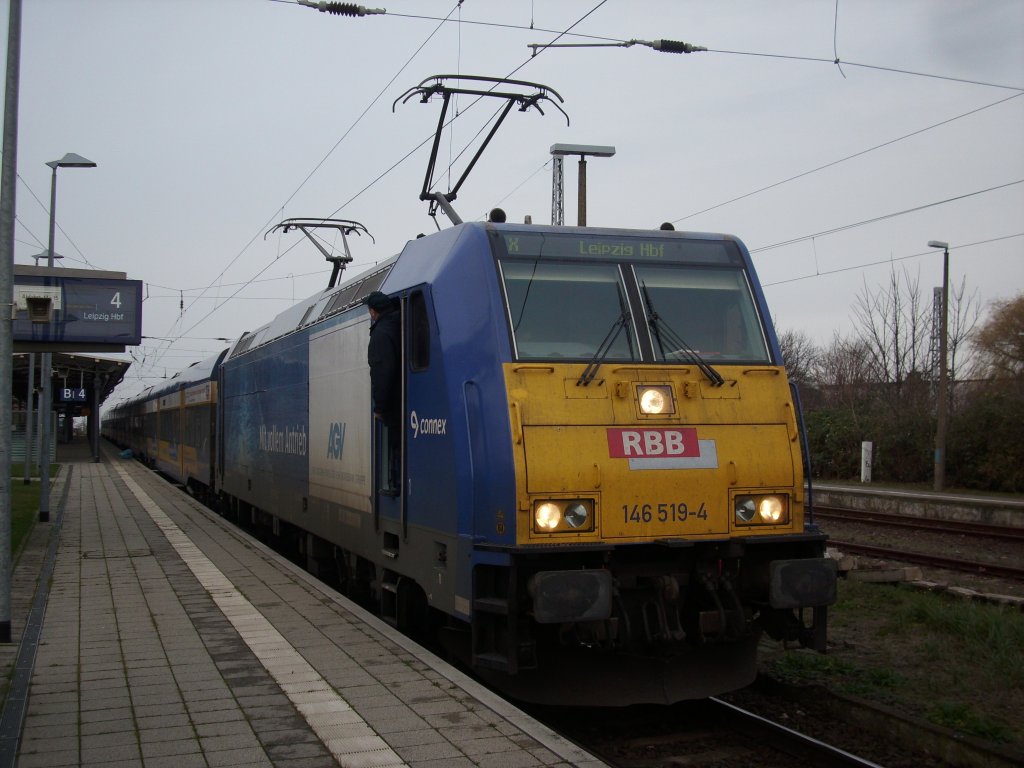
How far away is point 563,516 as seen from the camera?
6000 mm

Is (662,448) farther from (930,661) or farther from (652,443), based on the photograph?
(930,661)

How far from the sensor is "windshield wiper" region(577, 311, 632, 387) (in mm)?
6371

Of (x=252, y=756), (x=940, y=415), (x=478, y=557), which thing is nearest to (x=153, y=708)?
Result: (x=252, y=756)

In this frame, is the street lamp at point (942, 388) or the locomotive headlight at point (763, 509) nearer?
the locomotive headlight at point (763, 509)

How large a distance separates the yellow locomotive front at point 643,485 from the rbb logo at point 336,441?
10.5ft

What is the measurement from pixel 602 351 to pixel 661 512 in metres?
1.15

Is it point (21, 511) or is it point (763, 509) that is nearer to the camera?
point (763, 509)

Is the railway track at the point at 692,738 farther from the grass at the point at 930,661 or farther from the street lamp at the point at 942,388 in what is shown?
the street lamp at the point at 942,388

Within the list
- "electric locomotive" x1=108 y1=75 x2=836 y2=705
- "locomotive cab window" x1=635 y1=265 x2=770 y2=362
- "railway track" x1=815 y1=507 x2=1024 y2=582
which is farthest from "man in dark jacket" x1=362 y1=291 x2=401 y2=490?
"railway track" x1=815 y1=507 x2=1024 y2=582

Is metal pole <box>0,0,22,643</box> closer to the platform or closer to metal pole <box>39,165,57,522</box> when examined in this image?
the platform

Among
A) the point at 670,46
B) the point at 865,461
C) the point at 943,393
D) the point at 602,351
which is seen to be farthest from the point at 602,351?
the point at 865,461

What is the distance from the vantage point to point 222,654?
7152 mm

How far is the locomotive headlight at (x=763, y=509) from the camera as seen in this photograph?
644cm

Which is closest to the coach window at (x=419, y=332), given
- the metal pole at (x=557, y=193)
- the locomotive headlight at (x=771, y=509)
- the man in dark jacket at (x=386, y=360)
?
the man in dark jacket at (x=386, y=360)
